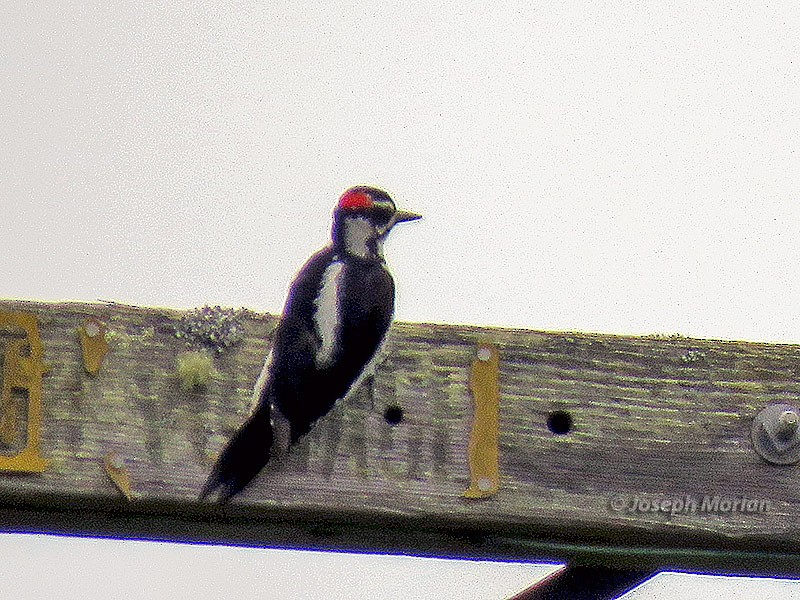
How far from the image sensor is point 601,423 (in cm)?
243

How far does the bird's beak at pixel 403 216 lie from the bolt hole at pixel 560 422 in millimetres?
879

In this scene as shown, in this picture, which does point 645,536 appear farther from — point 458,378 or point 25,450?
point 25,450

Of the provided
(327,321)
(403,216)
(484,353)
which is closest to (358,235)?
(403,216)

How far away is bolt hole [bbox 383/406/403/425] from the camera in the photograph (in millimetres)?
2418

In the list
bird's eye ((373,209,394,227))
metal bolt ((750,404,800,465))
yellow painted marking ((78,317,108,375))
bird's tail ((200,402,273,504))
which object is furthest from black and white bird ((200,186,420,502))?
metal bolt ((750,404,800,465))

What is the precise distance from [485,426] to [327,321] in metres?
0.30

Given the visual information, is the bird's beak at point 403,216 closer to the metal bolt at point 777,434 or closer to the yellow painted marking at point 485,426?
the yellow painted marking at point 485,426

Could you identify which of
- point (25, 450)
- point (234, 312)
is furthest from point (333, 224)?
point (25, 450)

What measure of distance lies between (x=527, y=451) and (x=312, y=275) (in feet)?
1.65

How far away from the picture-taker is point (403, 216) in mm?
3303

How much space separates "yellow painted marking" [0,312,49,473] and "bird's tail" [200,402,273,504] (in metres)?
0.24

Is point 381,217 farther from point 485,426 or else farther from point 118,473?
point 118,473

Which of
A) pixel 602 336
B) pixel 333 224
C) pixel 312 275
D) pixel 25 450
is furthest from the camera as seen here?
pixel 333 224

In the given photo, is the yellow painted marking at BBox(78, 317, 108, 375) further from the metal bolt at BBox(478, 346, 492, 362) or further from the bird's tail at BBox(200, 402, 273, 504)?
the metal bolt at BBox(478, 346, 492, 362)
